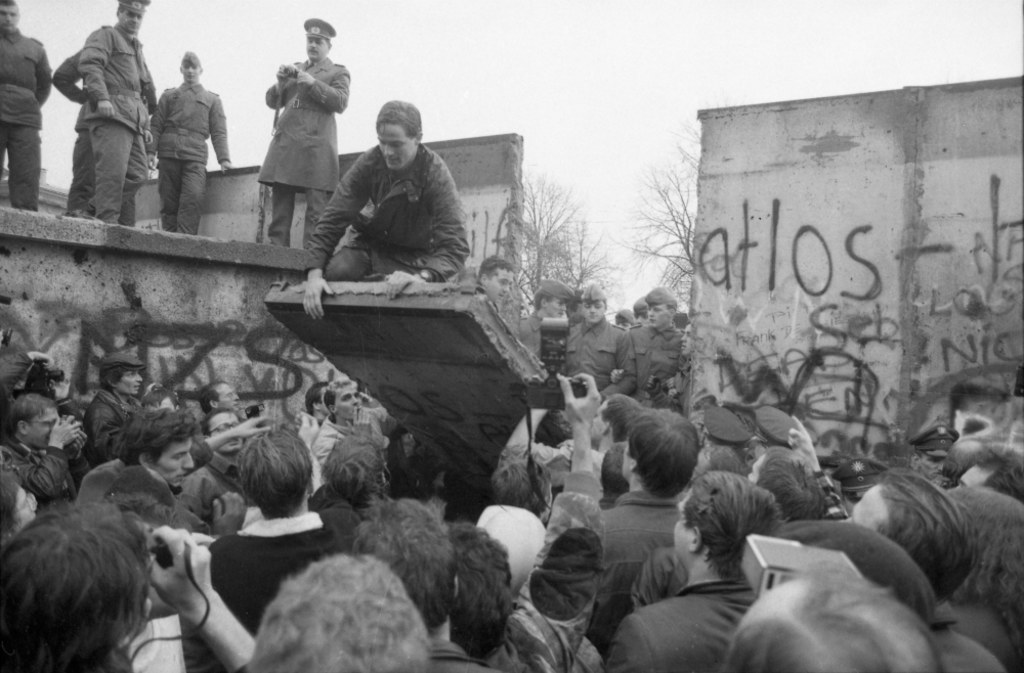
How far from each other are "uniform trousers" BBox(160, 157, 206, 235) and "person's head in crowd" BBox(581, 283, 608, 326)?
4126 mm

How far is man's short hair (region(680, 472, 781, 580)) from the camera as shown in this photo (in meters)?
2.88

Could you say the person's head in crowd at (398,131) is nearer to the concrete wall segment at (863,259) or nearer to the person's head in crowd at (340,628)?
the concrete wall segment at (863,259)

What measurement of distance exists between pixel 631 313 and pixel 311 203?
4.13 m

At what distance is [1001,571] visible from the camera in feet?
9.20

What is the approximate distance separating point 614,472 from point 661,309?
4.62 m

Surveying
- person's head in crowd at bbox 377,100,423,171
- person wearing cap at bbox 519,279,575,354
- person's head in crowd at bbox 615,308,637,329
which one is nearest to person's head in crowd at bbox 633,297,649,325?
person's head in crowd at bbox 615,308,637,329

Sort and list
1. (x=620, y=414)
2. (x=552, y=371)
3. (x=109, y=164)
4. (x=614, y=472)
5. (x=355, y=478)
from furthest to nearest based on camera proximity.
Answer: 1. (x=109, y=164)
2. (x=620, y=414)
3. (x=614, y=472)
4. (x=355, y=478)
5. (x=552, y=371)

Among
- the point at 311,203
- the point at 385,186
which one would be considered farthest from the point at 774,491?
the point at 311,203

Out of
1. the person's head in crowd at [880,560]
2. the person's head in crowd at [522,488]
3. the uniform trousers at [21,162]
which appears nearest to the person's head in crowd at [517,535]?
the person's head in crowd at [522,488]

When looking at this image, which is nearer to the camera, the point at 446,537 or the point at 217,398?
the point at 446,537

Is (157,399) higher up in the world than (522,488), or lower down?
higher up

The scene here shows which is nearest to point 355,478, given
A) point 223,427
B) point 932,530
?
point 223,427

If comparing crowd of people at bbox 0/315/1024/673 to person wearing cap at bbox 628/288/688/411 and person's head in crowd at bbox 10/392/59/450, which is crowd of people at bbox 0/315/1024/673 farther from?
person wearing cap at bbox 628/288/688/411

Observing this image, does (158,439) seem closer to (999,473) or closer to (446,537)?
(446,537)
